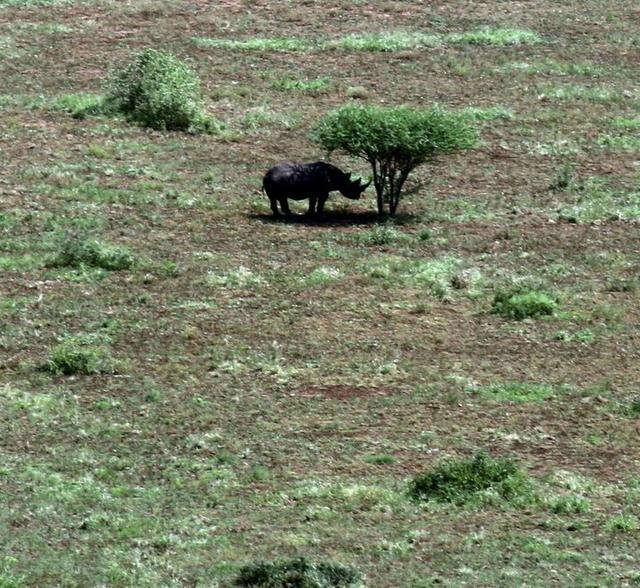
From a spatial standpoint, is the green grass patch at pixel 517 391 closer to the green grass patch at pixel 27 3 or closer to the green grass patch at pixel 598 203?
the green grass patch at pixel 598 203

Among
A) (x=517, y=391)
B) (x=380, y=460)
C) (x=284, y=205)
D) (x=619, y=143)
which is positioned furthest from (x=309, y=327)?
(x=619, y=143)

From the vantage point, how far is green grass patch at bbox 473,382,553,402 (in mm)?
20141

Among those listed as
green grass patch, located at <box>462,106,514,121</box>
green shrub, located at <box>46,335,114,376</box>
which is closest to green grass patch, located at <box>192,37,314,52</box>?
green grass patch, located at <box>462,106,514,121</box>

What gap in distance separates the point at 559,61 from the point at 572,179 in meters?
8.09

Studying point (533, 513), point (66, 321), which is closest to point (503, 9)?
point (66, 321)

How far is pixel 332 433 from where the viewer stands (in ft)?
62.4

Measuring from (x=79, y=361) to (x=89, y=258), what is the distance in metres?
3.88

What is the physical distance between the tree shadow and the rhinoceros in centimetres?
16

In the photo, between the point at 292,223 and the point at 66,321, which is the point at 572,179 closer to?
the point at 292,223

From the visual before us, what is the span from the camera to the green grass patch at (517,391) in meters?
20.1

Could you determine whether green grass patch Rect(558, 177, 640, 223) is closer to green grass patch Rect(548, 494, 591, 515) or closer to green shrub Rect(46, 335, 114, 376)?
green shrub Rect(46, 335, 114, 376)

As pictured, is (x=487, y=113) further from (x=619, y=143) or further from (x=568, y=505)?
(x=568, y=505)

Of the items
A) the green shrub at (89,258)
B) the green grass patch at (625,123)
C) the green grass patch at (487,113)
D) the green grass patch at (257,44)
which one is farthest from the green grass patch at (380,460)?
the green grass patch at (257,44)

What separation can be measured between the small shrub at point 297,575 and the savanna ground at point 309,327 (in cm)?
27
